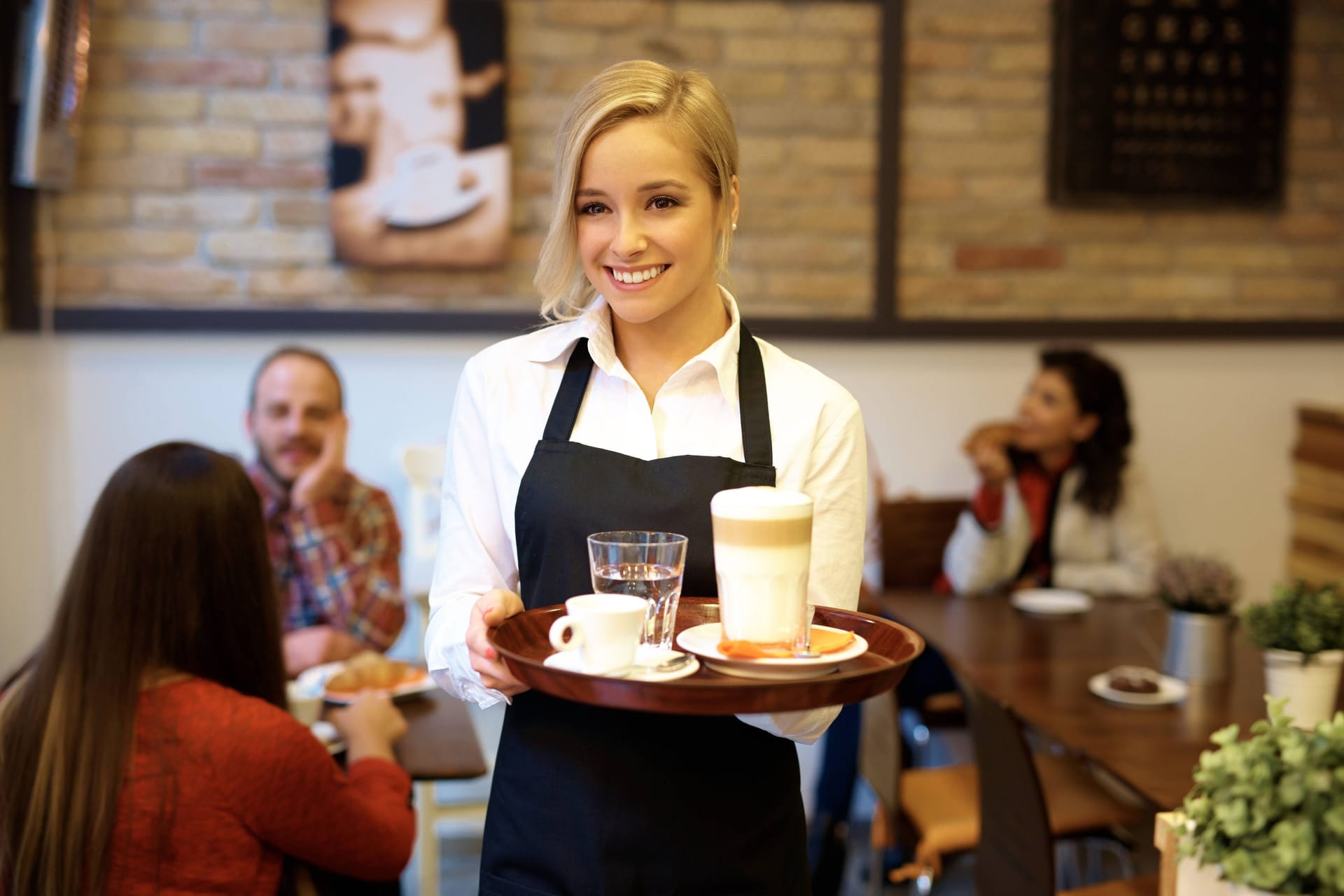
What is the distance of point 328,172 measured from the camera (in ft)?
11.8

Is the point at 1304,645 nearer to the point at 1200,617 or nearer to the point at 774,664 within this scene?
the point at 1200,617

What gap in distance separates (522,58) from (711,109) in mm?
2407

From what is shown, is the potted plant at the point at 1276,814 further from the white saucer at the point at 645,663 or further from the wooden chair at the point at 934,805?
the wooden chair at the point at 934,805

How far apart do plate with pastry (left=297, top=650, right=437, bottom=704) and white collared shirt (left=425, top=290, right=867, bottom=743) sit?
35.9 inches

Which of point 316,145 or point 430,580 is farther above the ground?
point 316,145

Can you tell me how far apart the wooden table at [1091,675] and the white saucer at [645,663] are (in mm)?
1069

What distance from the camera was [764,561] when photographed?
1178 millimetres

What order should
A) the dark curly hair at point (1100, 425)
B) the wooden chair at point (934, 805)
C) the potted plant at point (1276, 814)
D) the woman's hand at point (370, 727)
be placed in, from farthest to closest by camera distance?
the dark curly hair at point (1100, 425) < the wooden chair at point (934, 805) < the woman's hand at point (370, 727) < the potted plant at point (1276, 814)

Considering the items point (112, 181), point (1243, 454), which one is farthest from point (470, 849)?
point (1243, 454)

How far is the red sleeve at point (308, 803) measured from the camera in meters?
1.67

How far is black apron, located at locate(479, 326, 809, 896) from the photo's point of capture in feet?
4.59

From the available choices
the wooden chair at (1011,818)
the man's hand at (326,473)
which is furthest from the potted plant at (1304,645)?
the man's hand at (326,473)

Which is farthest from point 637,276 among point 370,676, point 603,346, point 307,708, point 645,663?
point 370,676

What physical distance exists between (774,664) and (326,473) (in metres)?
1.99
